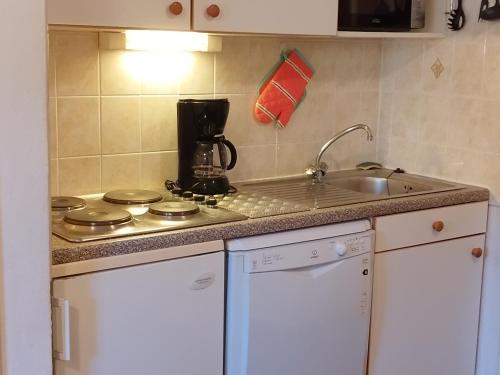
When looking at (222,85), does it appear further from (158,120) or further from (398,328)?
(398,328)

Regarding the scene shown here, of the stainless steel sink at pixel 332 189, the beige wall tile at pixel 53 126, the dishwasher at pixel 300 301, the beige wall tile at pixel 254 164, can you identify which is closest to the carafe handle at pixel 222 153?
the stainless steel sink at pixel 332 189

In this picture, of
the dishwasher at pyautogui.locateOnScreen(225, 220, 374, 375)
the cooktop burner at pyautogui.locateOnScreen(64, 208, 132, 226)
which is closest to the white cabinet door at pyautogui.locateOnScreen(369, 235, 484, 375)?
the dishwasher at pyautogui.locateOnScreen(225, 220, 374, 375)

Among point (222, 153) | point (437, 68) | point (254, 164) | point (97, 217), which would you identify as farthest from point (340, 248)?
point (437, 68)

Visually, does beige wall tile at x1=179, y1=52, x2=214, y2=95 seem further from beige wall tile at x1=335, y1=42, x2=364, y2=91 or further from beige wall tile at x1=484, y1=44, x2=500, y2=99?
beige wall tile at x1=484, y1=44, x2=500, y2=99

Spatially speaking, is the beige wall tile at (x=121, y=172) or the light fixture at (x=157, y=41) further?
the beige wall tile at (x=121, y=172)

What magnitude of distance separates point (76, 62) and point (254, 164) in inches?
31.1

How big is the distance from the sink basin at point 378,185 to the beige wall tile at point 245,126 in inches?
12.4

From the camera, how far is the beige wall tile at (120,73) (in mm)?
2334

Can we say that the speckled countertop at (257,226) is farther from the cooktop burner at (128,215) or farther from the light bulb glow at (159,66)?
the light bulb glow at (159,66)

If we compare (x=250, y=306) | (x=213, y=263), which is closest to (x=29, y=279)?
(x=213, y=263)

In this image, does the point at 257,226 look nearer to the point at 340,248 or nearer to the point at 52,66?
the point at 340,248

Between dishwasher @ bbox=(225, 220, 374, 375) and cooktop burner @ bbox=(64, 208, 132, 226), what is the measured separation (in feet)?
1.02

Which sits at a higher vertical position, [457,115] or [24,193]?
[457,115]

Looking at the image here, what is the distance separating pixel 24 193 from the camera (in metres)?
1.58
